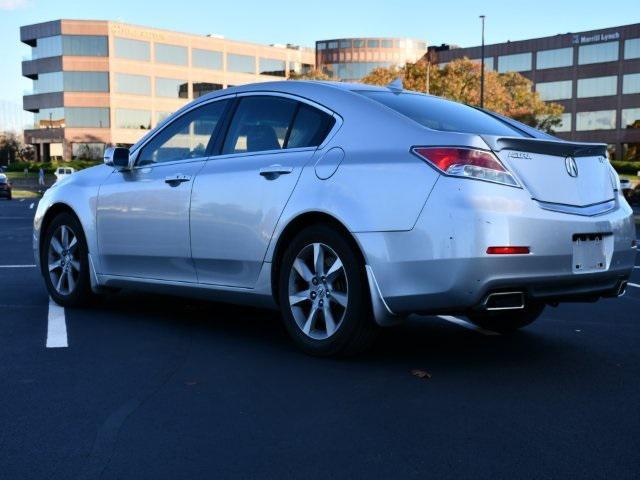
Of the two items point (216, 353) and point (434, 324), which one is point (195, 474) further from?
point (434, 324)

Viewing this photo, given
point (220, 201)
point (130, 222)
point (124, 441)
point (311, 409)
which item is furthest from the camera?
point (130, 222)

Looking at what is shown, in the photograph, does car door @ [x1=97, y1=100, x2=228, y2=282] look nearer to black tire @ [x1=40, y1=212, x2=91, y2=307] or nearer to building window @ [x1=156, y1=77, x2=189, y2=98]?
black tire @ [x1=40, y1=212, x2=91, y2=307]

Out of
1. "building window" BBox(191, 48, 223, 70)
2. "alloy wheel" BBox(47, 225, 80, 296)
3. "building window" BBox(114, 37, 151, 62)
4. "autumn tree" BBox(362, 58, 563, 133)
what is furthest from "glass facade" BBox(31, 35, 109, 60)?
"alloy wheel" BBox(47, 225, 80, 296)

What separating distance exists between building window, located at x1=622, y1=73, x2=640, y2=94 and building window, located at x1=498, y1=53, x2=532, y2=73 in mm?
11509

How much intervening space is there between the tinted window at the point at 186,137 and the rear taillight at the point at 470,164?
1.99m

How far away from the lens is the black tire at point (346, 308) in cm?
465

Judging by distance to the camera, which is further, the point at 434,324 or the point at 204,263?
the point at 434,324

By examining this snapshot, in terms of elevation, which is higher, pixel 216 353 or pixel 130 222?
pixel 130 222

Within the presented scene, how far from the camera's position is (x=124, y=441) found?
3402 mm

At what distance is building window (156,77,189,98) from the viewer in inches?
3686

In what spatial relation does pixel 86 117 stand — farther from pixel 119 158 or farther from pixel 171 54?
pixel 119 158

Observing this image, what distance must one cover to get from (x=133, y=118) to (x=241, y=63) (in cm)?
1749

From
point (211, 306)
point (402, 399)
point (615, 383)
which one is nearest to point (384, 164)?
point (402, 399)

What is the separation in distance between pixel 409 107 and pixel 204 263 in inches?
66.6
